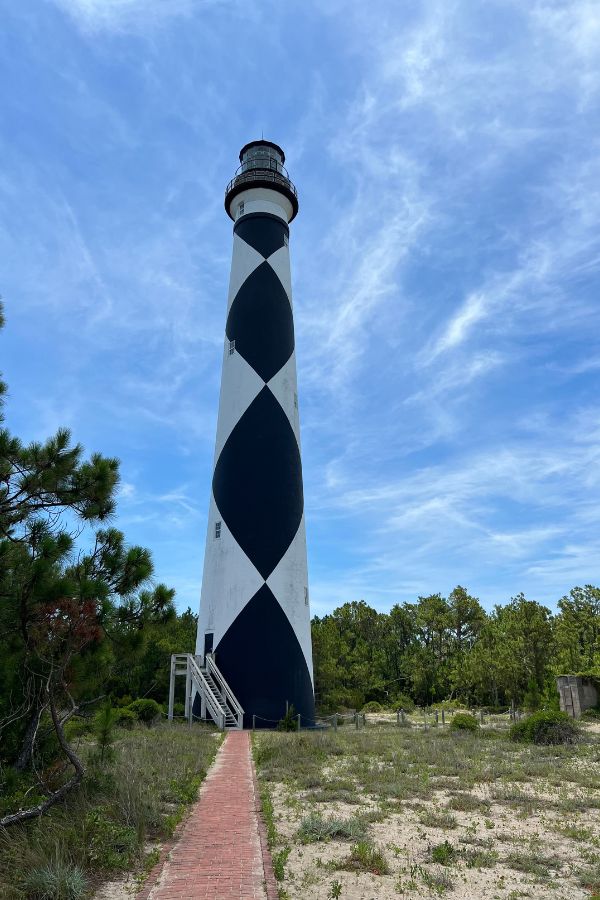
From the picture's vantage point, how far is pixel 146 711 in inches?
715

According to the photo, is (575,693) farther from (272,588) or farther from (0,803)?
(0,803)

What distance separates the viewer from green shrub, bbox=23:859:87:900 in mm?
4755

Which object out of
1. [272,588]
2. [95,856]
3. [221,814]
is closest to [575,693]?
[272,588]

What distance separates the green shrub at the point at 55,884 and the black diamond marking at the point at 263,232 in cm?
1963

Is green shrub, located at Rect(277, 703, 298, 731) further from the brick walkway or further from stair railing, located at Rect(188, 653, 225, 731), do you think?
the brick walkway

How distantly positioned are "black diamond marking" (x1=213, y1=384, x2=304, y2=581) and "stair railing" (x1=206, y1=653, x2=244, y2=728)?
9.42ft

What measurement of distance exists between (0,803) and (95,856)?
64.6 inches

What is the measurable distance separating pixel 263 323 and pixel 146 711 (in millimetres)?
12695

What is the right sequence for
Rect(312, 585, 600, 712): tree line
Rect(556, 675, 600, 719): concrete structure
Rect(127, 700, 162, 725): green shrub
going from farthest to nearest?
Rect(312, 585, 600, 712): tree line < Rect(556, 675, 600, 719): concrete structure < Rect(127, 700, 162, 725): green shrub

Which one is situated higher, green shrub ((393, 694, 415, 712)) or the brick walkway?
green shrub ((393, 694, 415, 712))

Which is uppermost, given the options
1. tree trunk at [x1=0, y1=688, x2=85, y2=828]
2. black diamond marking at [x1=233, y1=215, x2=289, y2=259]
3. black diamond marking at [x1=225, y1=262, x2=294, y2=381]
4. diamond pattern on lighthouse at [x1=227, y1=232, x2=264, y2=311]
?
black diamond marking at [x1=233, y1=215, x2=289, y2=259]

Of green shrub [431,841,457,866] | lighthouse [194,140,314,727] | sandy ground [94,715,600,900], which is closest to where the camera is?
sandy ground [94,715,600,900]

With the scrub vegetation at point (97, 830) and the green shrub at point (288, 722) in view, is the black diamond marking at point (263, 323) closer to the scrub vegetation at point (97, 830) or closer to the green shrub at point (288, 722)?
the green shrub at point (288, 722)

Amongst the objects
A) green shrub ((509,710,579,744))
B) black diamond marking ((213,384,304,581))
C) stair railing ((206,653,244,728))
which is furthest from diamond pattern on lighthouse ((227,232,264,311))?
green shrub ((509,710,579,744))
